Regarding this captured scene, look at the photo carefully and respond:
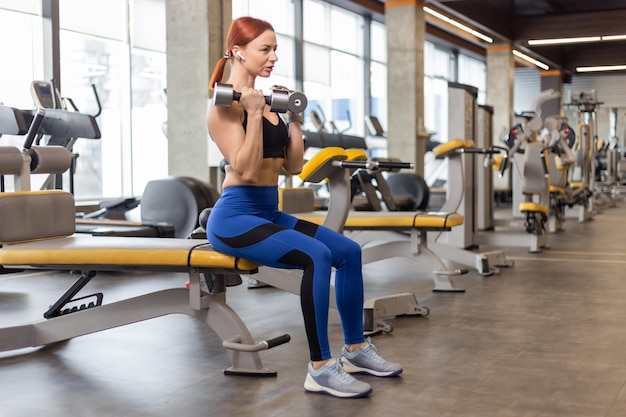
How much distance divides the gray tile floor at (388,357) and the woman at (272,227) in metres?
0.10

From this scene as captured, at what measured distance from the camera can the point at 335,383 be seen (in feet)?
8.68

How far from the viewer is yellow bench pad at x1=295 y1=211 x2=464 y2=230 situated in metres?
4.91

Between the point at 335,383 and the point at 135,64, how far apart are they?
8.10 meters

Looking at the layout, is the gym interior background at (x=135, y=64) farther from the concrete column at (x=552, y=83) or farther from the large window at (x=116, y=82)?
the concrete column at (x=552, y=83)

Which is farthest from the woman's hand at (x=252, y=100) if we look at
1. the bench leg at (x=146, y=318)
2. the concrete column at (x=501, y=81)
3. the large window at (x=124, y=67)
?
the concrete column at (x=501, y=81)

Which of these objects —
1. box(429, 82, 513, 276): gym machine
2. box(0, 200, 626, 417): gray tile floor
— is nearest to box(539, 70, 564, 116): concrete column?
box(429, 82, 513, 276): gym machine

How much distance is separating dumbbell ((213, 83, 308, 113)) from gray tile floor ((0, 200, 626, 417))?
3.15ft

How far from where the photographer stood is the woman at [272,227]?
2689mm

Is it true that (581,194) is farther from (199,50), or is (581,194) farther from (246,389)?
(246,389)

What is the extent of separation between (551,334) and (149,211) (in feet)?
12.0

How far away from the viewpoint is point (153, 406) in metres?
2.54

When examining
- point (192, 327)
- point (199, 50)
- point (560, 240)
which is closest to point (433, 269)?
point (192, 327)

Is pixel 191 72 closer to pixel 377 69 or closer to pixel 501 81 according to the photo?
pixel 377 69

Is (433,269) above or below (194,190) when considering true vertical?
below
